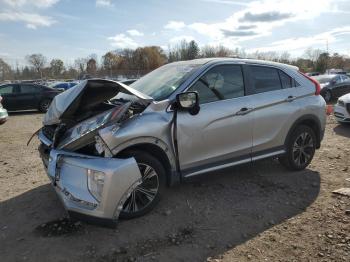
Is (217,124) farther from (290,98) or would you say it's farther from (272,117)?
(290,98)

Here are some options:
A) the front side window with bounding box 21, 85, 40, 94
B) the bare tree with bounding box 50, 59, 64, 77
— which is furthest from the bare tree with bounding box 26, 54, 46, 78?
the front side window with bounding box 21, 85, 40, 94

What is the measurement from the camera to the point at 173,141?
448 centimetres

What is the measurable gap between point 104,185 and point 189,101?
1507 mm

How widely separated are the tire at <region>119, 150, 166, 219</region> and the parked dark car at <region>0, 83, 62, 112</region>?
13.9 m

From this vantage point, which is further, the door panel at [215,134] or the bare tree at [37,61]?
the bare tree at [37,61]

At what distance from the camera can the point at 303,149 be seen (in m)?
6.05

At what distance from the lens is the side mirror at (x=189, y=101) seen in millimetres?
4453

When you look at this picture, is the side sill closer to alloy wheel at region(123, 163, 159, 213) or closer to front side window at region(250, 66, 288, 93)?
alloy wheel at region(123, 163, 159, 213)

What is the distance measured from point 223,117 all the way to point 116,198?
187 cm

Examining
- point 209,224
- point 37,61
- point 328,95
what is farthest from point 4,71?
point 209,224

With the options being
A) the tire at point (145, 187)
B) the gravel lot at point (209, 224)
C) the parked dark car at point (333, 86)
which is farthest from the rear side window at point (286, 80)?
the parked dark car at point (333, 86)

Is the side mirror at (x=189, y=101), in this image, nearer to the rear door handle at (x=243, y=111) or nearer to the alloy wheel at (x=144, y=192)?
the rear door handle at (x=243, y=111)

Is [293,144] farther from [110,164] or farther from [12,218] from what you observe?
[12,218]

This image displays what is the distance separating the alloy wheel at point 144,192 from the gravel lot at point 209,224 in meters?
0.17
